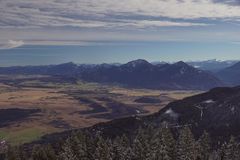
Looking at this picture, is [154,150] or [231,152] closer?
[231,152]

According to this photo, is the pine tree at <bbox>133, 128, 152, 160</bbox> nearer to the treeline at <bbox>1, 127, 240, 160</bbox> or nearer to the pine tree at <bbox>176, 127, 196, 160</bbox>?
the treeline at <bbox>1, 127, 240, 160</bbox>

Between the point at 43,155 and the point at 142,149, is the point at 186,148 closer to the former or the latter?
the point at 142,149

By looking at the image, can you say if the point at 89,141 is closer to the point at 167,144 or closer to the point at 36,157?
the point at 36,157

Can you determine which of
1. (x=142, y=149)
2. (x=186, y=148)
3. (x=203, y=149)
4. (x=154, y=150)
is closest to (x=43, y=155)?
(x=142, y=149)

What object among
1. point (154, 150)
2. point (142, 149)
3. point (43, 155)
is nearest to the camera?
point (154, 150)

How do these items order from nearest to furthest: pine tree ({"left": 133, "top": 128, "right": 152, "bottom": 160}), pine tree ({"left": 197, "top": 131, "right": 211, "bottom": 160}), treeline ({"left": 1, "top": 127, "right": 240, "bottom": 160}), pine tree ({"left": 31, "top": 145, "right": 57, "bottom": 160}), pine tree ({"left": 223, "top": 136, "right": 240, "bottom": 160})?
pine tree ({"left": 223, "top": 136, "right": 240, "bottom": 160}) < treeline ({"left": 1, "top": 127, "right": 240, "bottom": 160}) < pine tree ({"left": 133, "top": 128, "right": 152, "bottom": 160}) < pine tree ({"left": 197, "top": 131, "right": 211, "bottom": 160}) < pine tree ({"left": 31, "top": 145, "right": 57, "bottom": 160})

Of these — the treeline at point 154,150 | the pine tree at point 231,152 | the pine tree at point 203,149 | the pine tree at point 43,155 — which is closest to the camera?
the pine tree at point 231,152

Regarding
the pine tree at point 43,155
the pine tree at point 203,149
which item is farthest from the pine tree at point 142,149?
the pine tree at point 43,155

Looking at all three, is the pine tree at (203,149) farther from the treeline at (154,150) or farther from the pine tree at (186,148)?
the pine tree at (186,148)

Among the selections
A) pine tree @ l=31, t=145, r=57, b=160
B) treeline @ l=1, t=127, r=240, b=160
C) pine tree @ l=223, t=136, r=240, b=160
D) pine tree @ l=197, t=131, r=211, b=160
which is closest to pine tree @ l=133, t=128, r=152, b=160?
treeline @ l=1, t=127, r=240, b=160

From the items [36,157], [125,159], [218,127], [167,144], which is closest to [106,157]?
[125,159]

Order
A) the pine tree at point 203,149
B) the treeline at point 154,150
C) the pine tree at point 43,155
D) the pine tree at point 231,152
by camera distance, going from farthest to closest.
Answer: the pine tree at point 43,155
the pine tree at point 203,149
the treeline at point 154,150
the pine tree at point 231,152
